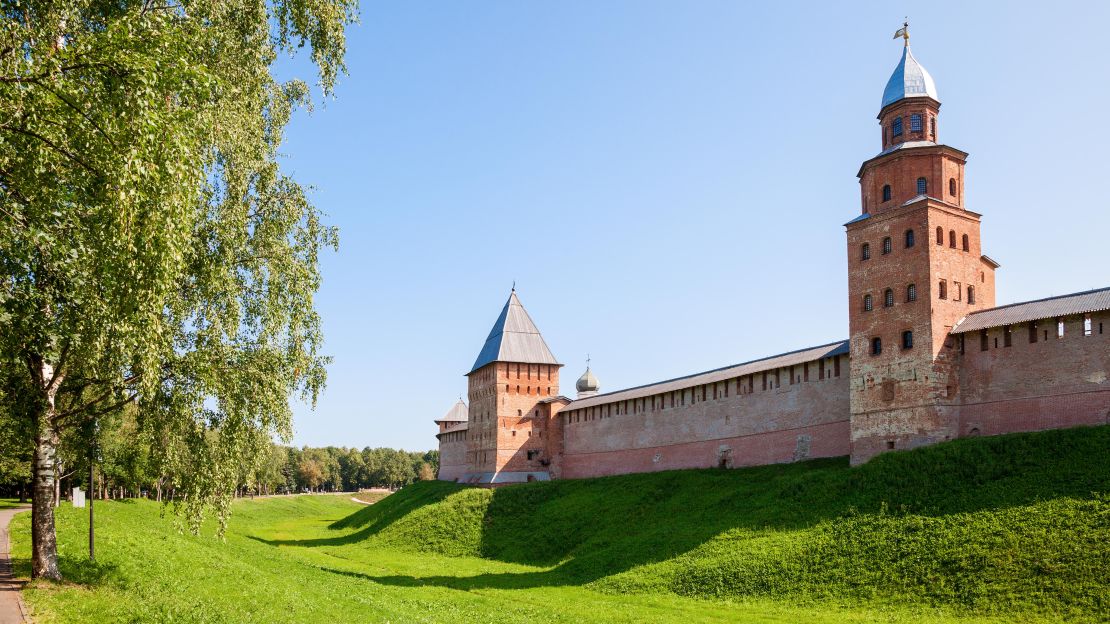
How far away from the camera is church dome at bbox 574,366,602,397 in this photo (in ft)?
161

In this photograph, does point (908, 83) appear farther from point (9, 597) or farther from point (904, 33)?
point (9, 597)

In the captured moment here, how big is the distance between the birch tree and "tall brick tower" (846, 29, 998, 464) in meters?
16.8

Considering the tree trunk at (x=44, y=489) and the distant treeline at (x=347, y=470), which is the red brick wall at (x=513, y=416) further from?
the distant treeline at (x=347, y=470)

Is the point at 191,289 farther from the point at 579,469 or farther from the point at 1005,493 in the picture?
the point at 579,469

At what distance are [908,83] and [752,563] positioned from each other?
1602 cm

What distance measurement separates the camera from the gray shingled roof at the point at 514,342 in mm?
46031

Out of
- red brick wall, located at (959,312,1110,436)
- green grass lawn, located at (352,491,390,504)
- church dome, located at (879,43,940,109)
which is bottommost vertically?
green grass lawn, located at (352,491,390,504)

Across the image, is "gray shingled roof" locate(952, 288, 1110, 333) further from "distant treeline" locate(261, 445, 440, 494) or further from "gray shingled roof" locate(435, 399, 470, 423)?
"distant treeline" locate(261, 445, 440, 494)

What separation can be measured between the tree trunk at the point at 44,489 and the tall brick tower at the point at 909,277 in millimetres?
20525

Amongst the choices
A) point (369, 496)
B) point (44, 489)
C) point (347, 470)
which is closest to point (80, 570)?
point (44, 489)

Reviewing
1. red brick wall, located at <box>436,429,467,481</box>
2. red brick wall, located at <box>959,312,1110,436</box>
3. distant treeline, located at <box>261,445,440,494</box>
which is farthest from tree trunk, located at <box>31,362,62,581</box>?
distant treeline, located at <box>261,445,440,494</box>

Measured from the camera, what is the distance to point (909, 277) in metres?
24.7

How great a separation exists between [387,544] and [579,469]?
1007 centimetres

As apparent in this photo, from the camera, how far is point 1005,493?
19.3 meters
